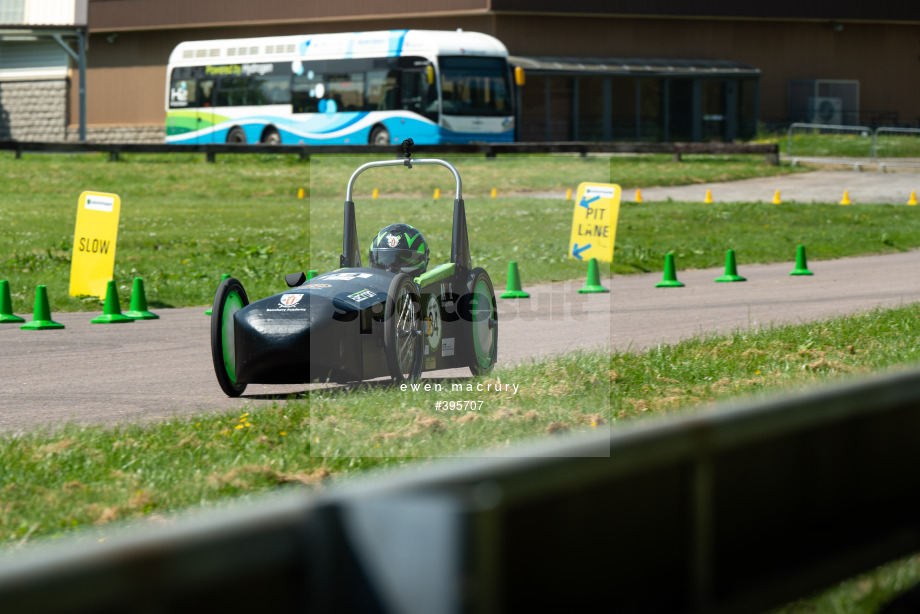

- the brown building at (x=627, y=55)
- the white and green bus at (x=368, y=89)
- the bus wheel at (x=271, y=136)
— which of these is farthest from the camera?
the brown building at (x=627, y=55)

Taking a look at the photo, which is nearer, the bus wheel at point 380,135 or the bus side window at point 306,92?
the bus wheel at point 380,135

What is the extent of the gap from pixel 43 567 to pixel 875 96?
198 ft

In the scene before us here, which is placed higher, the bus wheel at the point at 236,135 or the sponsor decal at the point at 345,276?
the bus wheel at the point at 236,135

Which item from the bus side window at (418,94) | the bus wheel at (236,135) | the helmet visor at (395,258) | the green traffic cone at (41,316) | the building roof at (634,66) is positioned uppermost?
the building roof at (634,66)

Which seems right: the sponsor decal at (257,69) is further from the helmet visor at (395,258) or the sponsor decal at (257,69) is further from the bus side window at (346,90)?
the helmet visor at (395,258)

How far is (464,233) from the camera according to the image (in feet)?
29.9

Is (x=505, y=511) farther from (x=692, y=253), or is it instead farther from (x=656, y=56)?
(x=656, y=56)

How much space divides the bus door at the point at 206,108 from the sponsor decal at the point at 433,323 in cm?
3852

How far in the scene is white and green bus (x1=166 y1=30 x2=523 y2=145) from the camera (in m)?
39.7

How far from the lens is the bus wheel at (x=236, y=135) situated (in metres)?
44.3

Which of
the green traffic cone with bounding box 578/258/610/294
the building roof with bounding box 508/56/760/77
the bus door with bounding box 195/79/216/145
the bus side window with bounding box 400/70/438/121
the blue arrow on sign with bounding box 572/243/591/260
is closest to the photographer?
the green traffic cone with bounding box 578/258/610/294

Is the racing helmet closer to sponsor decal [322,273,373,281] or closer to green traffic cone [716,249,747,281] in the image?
sponsor decal [322,273,373,281]

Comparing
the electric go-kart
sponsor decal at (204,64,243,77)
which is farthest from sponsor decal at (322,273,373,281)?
sponsor decal at (204,64,243,77)

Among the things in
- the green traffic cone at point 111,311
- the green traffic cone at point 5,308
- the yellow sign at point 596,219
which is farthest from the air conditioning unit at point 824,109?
the green traffic cone at point 5,308
